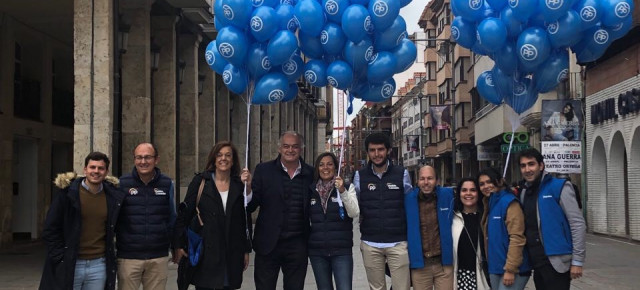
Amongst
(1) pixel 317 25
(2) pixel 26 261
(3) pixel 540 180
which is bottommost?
(2) pixel 26 261

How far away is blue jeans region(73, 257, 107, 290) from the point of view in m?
6.17

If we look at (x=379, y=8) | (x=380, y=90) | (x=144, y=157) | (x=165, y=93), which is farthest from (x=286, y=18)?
(x=165, y=93)

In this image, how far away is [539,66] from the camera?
7891mm

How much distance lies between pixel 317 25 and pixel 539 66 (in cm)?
248

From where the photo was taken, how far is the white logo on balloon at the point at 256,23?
7594 mm

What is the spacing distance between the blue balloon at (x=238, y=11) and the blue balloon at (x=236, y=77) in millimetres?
548

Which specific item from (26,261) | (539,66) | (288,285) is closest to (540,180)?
(539,66)

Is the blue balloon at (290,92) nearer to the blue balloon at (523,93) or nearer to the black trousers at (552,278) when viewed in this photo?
the blue balloon at (523,93)

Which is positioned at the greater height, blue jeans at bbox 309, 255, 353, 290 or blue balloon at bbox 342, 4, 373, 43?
blue balloon at bbox 342, 4, 373, 43

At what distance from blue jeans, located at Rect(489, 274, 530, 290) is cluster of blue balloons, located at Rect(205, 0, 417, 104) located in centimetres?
250

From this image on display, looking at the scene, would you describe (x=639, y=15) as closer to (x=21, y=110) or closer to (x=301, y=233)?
(x=301, y=233)

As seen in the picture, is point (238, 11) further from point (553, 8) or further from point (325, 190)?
point (553, 8)

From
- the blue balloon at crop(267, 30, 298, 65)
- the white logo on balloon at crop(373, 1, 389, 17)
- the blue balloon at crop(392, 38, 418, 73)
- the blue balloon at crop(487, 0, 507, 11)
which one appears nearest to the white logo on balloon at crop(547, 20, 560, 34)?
the blue balloon at crop(487, 0, 507, 11)

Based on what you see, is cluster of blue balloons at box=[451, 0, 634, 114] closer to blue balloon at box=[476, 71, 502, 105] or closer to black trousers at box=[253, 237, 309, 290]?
blue balloon at box=[476, 71, 502, 105]
